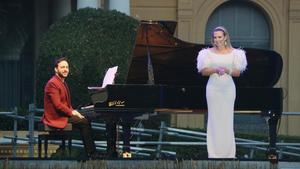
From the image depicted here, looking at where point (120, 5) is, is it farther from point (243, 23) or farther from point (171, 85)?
point (171, 85)

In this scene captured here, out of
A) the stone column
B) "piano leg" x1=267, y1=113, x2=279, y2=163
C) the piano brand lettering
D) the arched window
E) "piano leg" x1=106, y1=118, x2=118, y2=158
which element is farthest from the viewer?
the arched window

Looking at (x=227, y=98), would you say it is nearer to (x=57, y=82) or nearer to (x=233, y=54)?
(x=233, y=54)

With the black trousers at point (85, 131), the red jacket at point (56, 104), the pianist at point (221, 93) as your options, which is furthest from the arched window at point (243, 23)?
the pianist at point (221, 93)

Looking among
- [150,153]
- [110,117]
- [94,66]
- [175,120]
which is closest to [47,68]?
[94,66]

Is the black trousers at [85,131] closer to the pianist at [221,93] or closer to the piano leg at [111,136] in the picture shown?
the piano leg at [111,136]

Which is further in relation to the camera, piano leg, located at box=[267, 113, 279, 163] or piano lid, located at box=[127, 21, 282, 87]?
piano lid, located at box=[127, 21, 282, 87]

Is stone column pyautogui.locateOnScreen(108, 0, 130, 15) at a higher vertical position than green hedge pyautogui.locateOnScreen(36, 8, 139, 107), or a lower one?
higher

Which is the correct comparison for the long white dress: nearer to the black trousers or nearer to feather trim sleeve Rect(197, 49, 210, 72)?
feather trim sleeve Rect(197, 49, 210, 72)

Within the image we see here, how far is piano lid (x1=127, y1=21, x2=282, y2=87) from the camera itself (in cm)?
1289

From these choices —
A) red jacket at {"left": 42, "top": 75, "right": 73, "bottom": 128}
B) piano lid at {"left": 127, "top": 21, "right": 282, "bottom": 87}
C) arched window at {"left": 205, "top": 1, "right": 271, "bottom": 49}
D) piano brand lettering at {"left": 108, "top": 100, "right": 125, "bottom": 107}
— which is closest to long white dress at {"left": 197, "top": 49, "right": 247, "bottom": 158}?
piano lid at {"left": 127, "top": 21, "right": 282, "bottom": 87}

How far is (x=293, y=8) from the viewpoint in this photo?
27969mm

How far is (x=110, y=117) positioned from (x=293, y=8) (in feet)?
54.6

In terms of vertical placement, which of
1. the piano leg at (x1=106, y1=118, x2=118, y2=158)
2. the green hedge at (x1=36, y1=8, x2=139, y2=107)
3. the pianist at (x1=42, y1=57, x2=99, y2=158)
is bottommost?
the piano leg at (x1=106, y1=118, x2=118, y2=158)

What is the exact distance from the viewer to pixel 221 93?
39.2 feet
